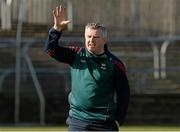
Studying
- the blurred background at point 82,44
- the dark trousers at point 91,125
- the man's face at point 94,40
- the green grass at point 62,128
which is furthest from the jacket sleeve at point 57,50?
the blurred background at point 82,44

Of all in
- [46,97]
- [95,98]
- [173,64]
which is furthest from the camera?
[173,64]

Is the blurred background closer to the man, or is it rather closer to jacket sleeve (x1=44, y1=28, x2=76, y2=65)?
jacket sleeve (x1=44, y1=28, x2=76, y2=65)

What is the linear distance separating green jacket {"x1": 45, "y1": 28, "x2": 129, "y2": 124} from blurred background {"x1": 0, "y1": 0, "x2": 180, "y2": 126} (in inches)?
390

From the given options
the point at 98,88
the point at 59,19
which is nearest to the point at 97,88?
the point at 98,88

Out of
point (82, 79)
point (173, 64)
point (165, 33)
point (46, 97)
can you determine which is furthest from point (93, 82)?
point (165, 33)

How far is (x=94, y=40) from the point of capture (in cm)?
654

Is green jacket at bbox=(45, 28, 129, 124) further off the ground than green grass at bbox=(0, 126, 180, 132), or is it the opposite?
green jacket at bbox=(45, 28, 129, 124)

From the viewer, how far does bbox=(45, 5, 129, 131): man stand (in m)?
6.64

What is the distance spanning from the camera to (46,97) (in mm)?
17297

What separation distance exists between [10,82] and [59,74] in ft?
3.82

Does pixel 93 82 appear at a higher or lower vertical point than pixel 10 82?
higher

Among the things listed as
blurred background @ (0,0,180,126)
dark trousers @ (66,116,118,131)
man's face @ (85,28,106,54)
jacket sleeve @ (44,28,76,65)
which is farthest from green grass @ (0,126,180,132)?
man's face @ (85,28,106,54)

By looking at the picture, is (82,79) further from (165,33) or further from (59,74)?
(165,33)

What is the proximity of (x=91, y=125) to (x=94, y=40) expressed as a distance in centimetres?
75
